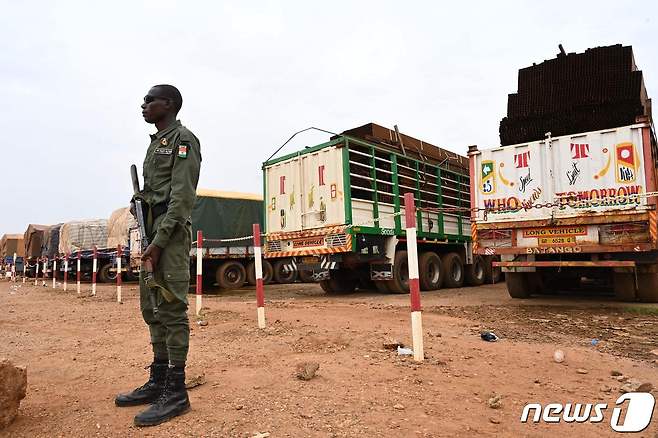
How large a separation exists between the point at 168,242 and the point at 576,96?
25.2 ft

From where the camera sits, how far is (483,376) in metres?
2.99

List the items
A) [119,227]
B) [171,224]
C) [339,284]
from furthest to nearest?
[119,227], [339,284], [171,224]

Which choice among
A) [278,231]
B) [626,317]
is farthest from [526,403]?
[278,231]

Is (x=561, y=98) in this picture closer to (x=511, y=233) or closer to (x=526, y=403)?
(x=511, y=233)

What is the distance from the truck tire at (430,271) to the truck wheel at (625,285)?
3903mm

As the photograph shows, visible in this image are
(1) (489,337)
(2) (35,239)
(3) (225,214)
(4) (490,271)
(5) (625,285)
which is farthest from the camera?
(2) (35,239)

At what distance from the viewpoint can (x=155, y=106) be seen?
9.13 ft

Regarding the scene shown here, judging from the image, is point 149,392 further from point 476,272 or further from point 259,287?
point 476,272

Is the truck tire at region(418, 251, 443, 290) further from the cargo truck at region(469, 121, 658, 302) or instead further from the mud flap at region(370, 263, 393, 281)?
the cargo truck at region(469, 121, 658, 302)

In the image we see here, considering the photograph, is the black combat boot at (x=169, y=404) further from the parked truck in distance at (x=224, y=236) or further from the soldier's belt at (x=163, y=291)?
the parked truck in distance at (x=224, y=236)

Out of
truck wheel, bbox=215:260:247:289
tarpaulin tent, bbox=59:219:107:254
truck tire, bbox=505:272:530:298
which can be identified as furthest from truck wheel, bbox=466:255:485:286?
tarpaulin tent, bbox=59:219:107:254

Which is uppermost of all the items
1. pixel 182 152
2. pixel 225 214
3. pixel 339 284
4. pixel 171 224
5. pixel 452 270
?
pixel 225 214

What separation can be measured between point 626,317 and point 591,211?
1.61 metres

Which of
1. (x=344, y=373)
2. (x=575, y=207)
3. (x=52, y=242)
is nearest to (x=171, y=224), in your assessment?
(x=344, y=373)
